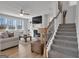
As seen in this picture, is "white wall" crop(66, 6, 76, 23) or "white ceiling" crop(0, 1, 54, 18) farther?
"white wall" crop(66, 6, 76, 23)

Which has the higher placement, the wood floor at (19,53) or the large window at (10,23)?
the large window at (10,23)

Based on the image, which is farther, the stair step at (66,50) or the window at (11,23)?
the window at (11,23)

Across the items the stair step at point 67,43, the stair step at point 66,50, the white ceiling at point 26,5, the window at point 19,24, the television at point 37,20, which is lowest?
the stair step at point 66,50

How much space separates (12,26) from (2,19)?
1505 millimetres

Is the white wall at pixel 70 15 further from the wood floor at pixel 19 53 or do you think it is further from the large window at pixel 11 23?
the large window at pixel 11 23

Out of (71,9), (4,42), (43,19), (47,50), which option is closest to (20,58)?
(47,50)

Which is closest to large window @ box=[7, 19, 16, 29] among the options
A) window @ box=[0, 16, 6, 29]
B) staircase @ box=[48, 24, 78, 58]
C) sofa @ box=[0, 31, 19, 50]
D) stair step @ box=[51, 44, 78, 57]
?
window @ box=[0, 16, 6, 29]

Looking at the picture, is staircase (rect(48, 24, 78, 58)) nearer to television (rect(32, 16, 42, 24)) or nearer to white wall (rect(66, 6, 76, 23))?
white wall (rect(66, 6, 76, 23))

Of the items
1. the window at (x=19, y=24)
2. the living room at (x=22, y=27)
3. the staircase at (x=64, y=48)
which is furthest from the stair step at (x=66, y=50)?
the window at (x=19, y=24)

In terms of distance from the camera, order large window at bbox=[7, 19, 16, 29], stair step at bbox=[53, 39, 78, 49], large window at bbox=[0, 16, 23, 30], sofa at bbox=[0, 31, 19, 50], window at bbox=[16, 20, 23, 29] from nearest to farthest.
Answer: stair step at bbox=[53, 39, 78, 49], sofa at bbox=[0, 31, 19, 50], large window at bbox=[0, 16, 23, 30], large window at bbox=[7, 19, 16, 29], window at bbox=[16, 20, 23, 29]

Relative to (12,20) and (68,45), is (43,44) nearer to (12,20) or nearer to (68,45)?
(68,45)

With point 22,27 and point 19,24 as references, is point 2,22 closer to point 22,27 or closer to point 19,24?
point 19,24

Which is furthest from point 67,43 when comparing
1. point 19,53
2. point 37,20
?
point 37,20

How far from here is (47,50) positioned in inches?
142
